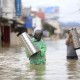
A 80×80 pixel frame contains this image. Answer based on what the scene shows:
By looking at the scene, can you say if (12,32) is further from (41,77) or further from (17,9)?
(41,77)

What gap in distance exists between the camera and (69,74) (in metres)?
11.9

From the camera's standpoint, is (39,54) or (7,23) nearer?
(39,54)

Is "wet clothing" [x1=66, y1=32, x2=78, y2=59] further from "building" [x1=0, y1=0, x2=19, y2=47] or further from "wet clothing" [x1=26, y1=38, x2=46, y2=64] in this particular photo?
"building" [x1=0, y1=0, x2=19, y2=47]

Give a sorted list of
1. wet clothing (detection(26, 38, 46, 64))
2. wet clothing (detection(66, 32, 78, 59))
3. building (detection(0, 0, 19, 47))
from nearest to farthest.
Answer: wet clothing (detection(26, 38, 46, 64))
wet clothing (detection(66, 32, 78, 59))
building (detection(0, 0, 19, 47))

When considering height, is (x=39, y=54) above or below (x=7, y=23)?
below

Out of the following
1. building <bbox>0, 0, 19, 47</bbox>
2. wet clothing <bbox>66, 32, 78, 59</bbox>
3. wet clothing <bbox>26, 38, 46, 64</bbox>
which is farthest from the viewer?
building <bbox>0, 0, 19, 47</bbox>

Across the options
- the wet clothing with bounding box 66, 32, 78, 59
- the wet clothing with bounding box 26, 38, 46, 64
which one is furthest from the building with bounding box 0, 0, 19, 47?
the wet clothing with bounding box 26, 38, 46, 64

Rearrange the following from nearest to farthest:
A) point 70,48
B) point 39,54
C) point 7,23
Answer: point 39,54
point 70,48
point 7,23

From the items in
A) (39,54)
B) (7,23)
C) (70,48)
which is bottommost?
(70,48)

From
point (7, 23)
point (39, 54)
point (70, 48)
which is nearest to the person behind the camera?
point (39, 54)

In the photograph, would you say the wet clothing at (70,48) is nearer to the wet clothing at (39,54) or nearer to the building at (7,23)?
the wet clothing at (39,54)

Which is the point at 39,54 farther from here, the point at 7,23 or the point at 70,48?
the point at 7,23

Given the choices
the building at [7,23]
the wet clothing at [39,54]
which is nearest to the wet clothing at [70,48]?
the wet clothing at [39,54]

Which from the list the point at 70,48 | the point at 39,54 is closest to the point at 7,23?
the point at 70,48
